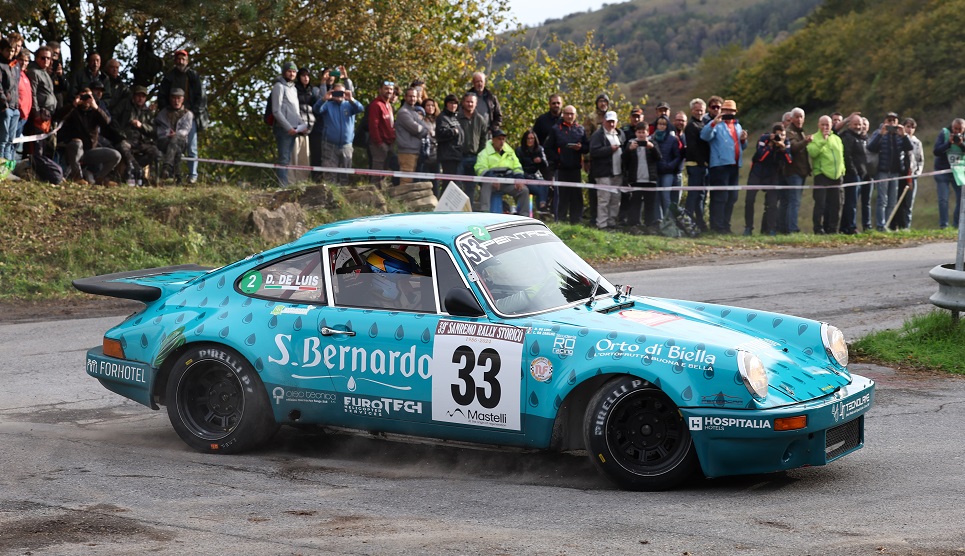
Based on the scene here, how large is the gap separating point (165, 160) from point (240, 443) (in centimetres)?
1108

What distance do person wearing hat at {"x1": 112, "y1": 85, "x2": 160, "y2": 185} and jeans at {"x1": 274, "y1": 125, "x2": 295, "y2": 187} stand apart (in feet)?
2.14

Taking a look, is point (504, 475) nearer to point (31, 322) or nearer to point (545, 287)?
point (545, 287)

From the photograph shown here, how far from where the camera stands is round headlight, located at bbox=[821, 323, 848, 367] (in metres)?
6.77

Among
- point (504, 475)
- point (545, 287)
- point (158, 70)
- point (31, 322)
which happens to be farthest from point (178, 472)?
point (158, 70)

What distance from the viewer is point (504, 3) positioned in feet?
86.4

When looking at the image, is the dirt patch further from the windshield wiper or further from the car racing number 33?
the windshield wiper

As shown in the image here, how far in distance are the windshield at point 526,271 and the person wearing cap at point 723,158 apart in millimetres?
12055

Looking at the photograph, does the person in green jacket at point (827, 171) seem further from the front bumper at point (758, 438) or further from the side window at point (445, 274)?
the front bumper at point (758, 438)

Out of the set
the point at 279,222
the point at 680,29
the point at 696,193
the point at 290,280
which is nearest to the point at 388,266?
the point at 290,280

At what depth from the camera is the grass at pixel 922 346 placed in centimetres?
955

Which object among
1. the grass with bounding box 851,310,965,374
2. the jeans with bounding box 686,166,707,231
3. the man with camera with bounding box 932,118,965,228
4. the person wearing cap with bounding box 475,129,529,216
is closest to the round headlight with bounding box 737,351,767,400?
the grass with bounding box 851,310,965,374

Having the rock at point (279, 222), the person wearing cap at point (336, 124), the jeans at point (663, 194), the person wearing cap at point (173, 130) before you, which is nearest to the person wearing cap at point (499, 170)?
the person wearing cap at point (336, 124)

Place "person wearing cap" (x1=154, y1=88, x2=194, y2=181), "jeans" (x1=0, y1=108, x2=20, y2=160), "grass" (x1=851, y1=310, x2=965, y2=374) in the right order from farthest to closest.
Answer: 1. "person wearing cap" (x1=154, y1=88, x2=194, y2=181)
2. "jeans" (x1=0, y1=108, x2=20, y2=160)
3. "grass" (x1=851, y1=310, x2=965, y2=374)

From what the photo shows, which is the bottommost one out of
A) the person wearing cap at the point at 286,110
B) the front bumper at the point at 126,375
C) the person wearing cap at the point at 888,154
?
the front bumper at the point at 126,375
